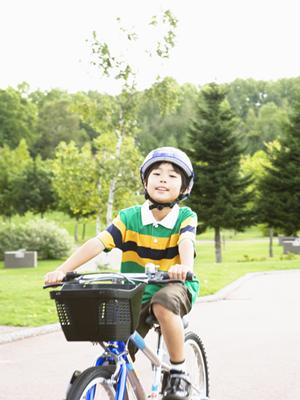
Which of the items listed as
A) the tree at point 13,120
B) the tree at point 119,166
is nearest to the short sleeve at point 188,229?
the tree at point 119,166

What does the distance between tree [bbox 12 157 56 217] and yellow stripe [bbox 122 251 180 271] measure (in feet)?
175

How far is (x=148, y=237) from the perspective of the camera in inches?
160

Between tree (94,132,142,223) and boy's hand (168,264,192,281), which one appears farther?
tree (94,132,142,223)

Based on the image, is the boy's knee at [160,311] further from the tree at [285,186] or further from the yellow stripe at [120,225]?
the tree at [285,186]

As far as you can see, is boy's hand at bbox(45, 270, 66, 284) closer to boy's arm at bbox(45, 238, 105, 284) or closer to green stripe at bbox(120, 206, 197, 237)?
boy's arm at bbox(45, 238, 105, 284)

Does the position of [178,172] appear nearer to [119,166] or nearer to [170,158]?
[170,158]

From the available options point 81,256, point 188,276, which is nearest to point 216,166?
point 81,256

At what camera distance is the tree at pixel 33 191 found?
191ft

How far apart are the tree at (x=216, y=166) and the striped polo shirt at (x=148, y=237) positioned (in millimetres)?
35331

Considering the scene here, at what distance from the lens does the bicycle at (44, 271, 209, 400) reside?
3105 millimetres

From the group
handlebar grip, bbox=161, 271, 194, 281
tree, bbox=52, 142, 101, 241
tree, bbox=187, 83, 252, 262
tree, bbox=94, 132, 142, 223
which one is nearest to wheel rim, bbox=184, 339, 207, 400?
handlebar grip, bbox=161, 271, 194, 281

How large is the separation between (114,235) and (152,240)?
0.65 feet

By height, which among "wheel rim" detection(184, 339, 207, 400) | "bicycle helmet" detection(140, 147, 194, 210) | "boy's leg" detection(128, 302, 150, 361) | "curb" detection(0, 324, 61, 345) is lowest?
"curb" detection(0, 324, 61, 345)

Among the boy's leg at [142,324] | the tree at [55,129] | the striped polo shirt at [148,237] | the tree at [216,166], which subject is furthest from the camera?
the tree at [55,129]
